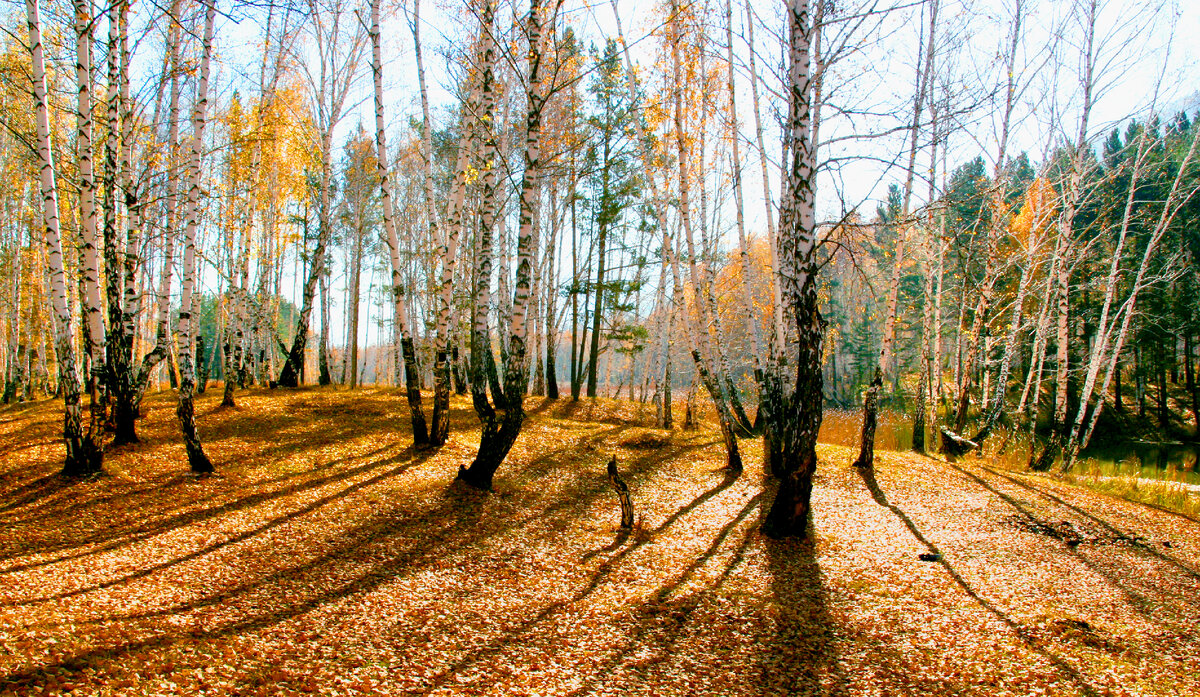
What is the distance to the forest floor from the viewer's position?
3.28 metres

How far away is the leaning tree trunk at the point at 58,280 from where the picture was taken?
5.09 meters

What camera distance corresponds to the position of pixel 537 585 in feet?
15.2

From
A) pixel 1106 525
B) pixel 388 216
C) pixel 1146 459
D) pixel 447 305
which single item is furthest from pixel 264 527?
pixel 1146 459

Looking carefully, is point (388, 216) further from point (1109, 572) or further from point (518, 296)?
point (1109, 572)

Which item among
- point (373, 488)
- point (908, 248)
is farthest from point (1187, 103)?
point (373, 488)

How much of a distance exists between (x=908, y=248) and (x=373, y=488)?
36.7 feet

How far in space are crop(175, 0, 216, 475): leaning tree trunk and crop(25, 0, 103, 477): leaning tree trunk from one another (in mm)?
815

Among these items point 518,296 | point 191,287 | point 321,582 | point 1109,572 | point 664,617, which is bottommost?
point 1109,572

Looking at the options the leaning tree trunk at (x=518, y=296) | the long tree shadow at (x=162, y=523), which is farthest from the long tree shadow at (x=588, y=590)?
the long tree shadow at (x=162, y=523)

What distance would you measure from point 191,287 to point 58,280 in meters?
1.67

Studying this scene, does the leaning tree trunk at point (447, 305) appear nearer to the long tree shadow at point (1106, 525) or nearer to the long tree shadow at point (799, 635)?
the long tree shadow at point (799, 635)

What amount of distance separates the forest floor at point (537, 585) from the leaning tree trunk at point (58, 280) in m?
0.34

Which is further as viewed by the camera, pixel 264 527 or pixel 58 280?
pixel 58 280

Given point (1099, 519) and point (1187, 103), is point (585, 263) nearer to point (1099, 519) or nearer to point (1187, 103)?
point (1099, 519)
